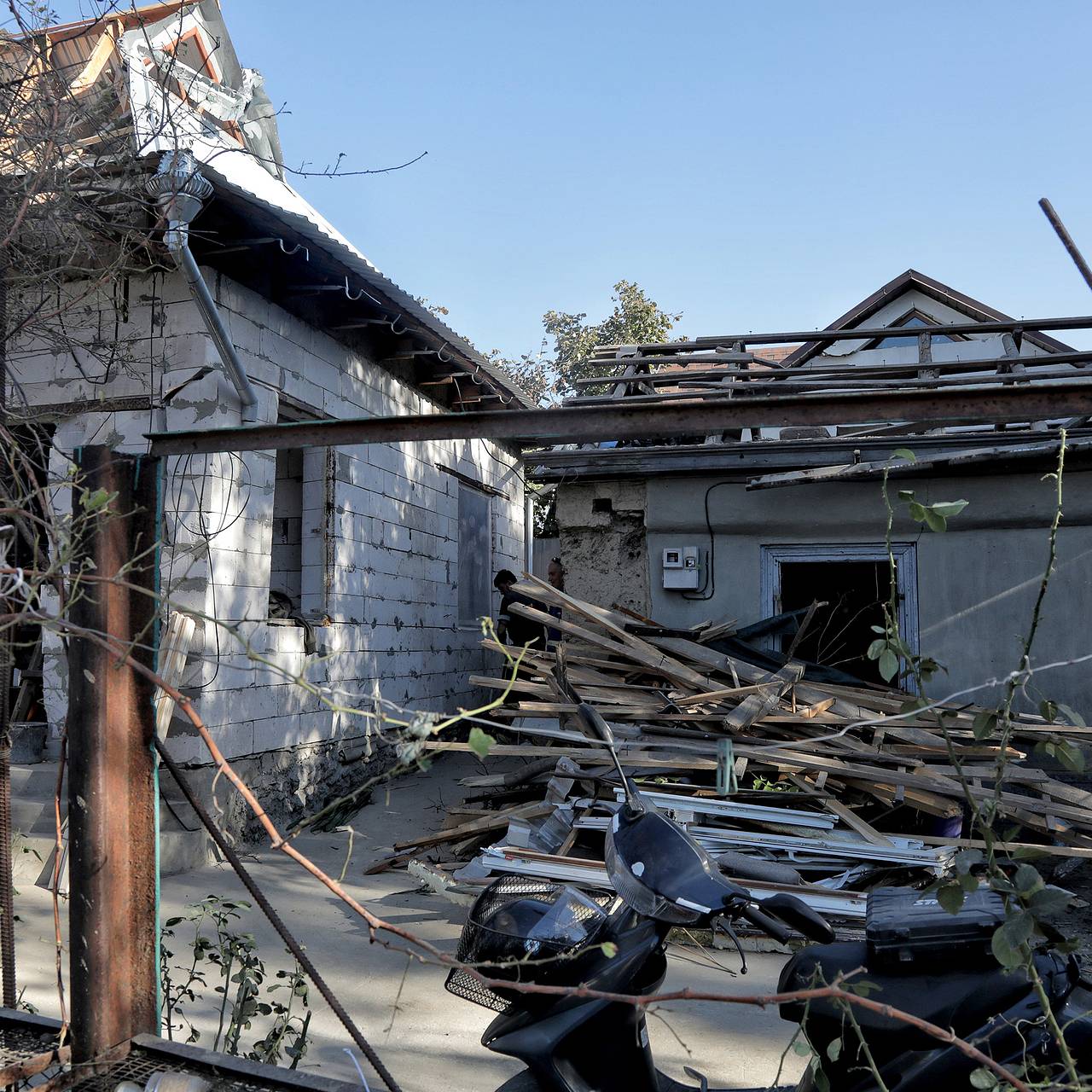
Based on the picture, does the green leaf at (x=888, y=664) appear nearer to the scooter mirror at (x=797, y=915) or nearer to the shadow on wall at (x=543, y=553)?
the scooter mirror at (x=797, y=915)

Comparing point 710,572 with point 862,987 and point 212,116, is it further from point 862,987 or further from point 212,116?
point 862,987

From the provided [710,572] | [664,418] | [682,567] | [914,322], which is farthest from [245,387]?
[914,322]

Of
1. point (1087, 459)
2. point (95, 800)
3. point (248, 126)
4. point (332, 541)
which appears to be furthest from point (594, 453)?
point (95, 800)

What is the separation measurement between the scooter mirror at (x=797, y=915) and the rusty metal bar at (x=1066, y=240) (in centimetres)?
308

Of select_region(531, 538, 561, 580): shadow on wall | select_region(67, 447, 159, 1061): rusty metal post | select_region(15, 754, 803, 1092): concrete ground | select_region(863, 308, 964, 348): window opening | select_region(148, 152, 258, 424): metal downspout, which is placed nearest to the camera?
select_region(67, 447, 159, 1061): rusty metal post

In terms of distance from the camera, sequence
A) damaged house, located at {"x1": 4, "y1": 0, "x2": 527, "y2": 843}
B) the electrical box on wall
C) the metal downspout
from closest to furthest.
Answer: the metal downspout → damaged house, located at {"x1": 4, "y1": 0, "x2": 527, "y2": 843} → the electrical box on wall

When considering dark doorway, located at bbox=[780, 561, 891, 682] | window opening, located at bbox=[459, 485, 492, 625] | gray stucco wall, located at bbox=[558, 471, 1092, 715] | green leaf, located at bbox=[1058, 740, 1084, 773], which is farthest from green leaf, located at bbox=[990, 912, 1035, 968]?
window opening, located at bbox=[459, 485, 492, 625]

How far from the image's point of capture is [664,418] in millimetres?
2164

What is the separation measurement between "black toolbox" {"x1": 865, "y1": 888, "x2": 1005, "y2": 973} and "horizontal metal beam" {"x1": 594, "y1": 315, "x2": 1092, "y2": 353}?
20.9ft

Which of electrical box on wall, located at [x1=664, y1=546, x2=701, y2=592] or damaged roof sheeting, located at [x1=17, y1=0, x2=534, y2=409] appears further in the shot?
electrical box on wall, located at [x1=664, y1=546, x2=701, y2=592]

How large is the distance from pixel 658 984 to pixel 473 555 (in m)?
9.89

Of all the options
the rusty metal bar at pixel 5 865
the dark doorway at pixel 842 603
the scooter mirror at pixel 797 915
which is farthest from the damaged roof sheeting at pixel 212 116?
the dark doorway at pixel 842 603

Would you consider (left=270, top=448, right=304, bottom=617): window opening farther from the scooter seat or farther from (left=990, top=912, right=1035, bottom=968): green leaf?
(left=990, top=912, right=1035, bottom=968): green leaf

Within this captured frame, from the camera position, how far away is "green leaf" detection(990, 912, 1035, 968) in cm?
168
